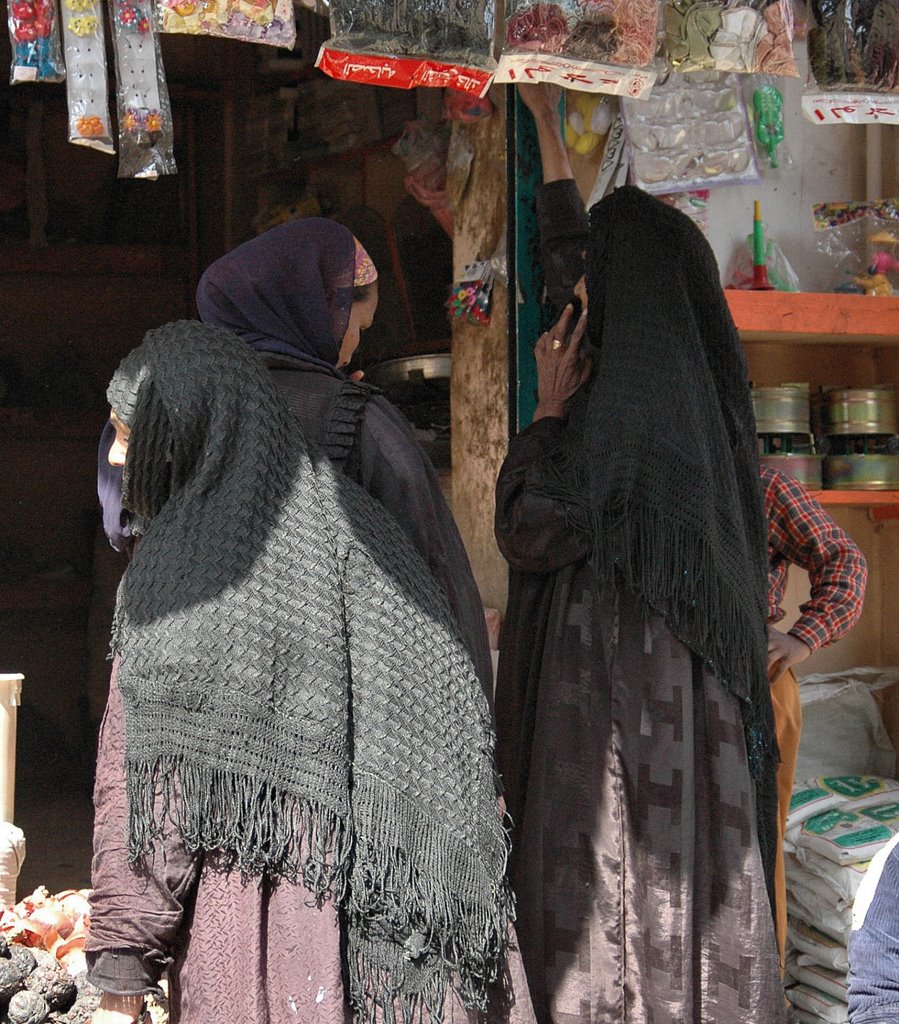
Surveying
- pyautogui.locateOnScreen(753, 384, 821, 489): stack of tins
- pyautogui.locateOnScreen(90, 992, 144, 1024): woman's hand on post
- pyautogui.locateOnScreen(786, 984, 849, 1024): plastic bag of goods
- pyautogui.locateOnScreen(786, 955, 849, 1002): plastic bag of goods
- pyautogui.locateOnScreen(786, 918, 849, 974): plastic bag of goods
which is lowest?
pyautogui.locateOnScreen(786, 984, 849, 1024): plastic bag of goods

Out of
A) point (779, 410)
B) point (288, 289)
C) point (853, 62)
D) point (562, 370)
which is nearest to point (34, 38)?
point (288, 289)

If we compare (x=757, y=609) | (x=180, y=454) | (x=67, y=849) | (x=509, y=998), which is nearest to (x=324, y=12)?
(x=180, y=454)

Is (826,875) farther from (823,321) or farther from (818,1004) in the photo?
(823,321)

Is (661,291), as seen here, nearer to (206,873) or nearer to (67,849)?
(206,873)

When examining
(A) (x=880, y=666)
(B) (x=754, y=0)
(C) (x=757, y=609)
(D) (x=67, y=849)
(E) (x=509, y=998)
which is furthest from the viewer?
(D) (x=67, y=849)

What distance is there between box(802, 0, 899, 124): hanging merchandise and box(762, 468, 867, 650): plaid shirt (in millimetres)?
767

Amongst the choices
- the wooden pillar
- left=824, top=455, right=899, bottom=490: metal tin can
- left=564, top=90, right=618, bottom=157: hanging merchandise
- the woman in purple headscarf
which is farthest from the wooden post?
left=824, top=455, right=899, bottom=490: metal tin can

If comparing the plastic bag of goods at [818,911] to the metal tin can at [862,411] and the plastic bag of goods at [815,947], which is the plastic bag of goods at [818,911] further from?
the metal tin can at [862,411]

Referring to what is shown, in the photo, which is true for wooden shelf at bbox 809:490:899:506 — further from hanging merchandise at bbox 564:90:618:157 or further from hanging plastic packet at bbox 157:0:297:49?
hanging plastic packet at bbox 157:0:297:49

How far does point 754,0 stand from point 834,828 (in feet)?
6.36

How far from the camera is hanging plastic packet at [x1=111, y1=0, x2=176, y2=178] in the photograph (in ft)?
7.20

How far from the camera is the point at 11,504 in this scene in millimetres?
5316

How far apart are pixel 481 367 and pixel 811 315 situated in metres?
0.88

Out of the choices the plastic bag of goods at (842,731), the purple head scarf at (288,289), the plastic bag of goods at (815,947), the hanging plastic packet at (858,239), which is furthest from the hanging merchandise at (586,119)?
the plastic bag of goods at (815,947)
